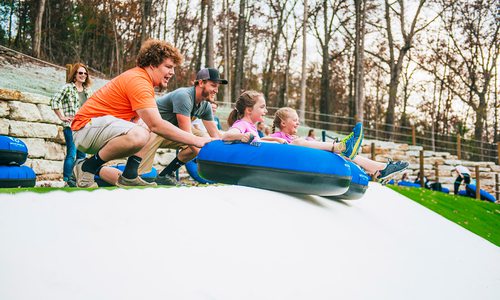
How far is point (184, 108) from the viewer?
11.1 feet

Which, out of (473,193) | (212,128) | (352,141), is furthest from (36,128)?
(473,193)

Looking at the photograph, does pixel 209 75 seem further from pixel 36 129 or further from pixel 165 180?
pixel 36 129

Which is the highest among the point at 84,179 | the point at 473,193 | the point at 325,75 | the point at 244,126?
the point at 325,75

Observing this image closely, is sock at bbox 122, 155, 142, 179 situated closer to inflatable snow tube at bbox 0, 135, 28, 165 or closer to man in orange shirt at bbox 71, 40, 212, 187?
man in orange shirt at bbox 71, 40, 212, 187

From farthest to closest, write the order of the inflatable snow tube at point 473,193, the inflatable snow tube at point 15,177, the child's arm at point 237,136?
the inflatable snow tube at point 473,193, the inflatable snow tube at point 15,177, the child's arm at point 237,136

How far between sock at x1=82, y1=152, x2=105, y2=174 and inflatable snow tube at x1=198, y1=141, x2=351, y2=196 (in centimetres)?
82

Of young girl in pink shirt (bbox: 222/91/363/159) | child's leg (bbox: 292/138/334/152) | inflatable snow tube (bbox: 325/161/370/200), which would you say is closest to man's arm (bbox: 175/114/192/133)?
young girl in pink shirt (bbox: 222/91/363/159)

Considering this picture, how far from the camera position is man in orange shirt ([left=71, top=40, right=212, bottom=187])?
107 inches

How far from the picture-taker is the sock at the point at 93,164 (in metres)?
2.91

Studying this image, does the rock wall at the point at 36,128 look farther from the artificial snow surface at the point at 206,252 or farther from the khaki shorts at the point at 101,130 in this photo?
the artificial snow surface at the point at 206,252

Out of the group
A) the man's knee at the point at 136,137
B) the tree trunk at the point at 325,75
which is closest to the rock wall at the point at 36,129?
the man's knee at the point at 136,137

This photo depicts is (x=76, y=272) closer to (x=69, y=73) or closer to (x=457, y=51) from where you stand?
(x=69, y=73)

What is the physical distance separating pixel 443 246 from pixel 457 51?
19.5m

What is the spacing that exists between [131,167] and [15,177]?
0.95 m
